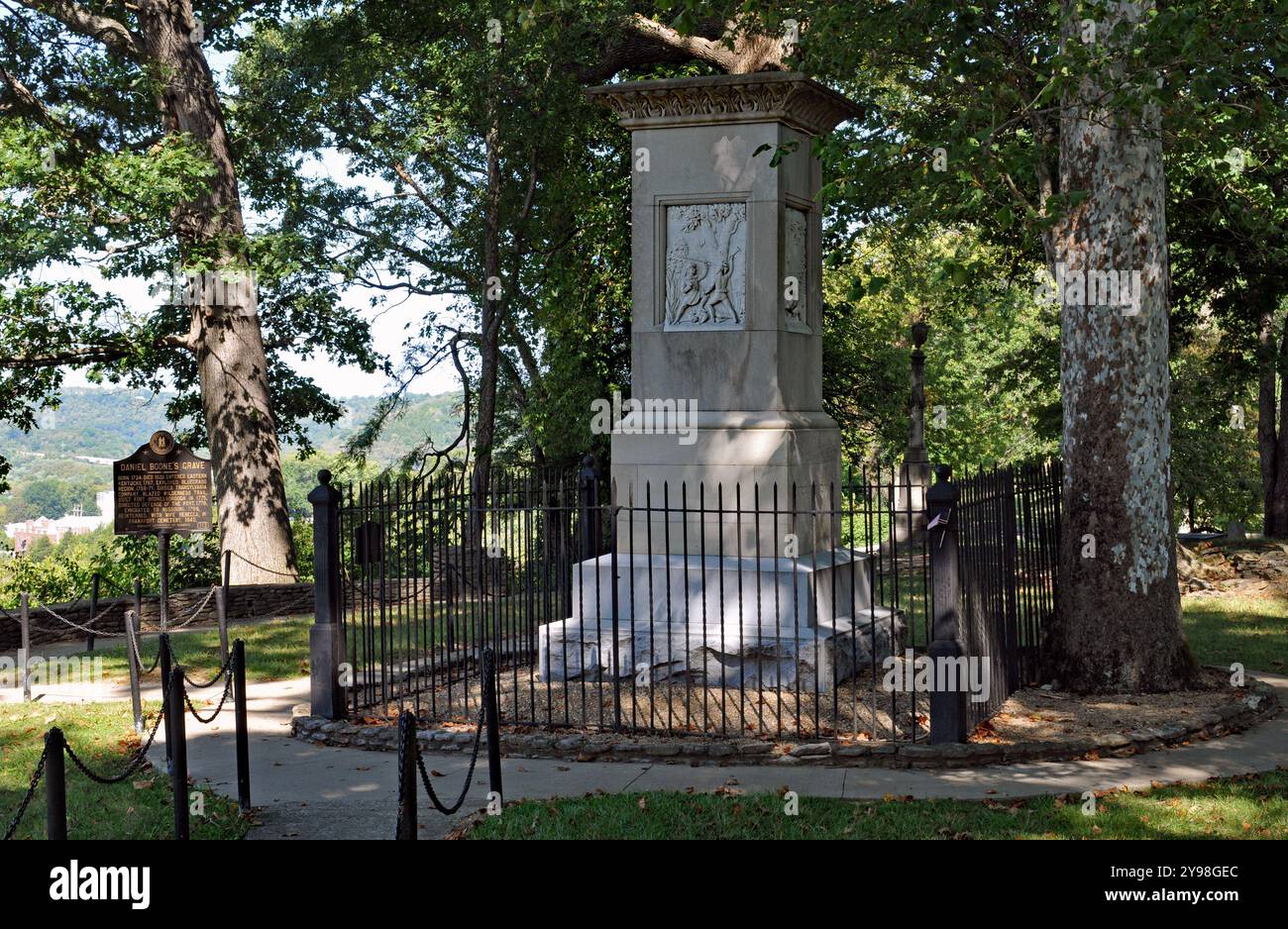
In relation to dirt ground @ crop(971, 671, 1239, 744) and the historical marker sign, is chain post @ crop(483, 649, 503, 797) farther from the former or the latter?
the historical marker sign

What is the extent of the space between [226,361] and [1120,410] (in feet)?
46.2

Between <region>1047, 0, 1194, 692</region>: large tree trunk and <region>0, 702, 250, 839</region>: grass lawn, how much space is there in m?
7.17

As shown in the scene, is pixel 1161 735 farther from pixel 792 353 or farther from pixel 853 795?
pixel 792 353

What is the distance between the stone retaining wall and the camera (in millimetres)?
16359

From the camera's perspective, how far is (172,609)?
1761 cm

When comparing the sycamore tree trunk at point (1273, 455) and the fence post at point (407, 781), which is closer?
the fence post at point (407, 781)

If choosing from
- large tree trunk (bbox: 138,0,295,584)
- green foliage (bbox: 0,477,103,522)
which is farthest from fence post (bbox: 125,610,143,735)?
green foliage (bbox: 0,477,103,522)

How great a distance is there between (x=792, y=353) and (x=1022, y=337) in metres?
32.5

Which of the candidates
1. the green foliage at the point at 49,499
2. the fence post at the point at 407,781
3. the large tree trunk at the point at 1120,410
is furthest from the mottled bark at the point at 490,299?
the green foliage at the point at 49,499

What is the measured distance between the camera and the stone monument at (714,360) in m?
11.2

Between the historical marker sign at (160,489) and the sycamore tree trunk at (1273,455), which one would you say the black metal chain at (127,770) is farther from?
the sycamore tree trunk at (1273,455)

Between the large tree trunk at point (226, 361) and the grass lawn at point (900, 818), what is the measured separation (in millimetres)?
13724

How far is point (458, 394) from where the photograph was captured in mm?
31406

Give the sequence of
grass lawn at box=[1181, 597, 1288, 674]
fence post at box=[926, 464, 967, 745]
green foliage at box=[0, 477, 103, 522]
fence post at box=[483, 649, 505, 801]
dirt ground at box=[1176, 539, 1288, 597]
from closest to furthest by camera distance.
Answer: fence post at box=[483, 649, 505, 801], fence post at box=[926, 464, 967, 745], grass lawn at box=[1181, 597, 1288, 674], dirt ground at box=[1176, 539, 1288, 597], green foliage at box=[0, 477, 103, 522]
